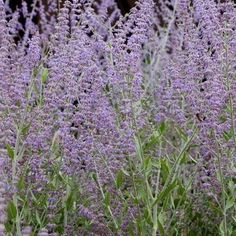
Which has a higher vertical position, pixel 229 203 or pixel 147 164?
pixel 147 164

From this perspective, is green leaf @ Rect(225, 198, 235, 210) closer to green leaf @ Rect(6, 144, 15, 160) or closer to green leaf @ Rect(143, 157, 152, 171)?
green leaf @ Rect(143, 157, 152, 171)

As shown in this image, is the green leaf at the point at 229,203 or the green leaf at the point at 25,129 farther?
the green leaf at the point at 25,129

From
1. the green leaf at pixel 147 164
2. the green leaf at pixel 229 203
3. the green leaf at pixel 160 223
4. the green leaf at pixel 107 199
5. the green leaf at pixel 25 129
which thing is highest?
the green leaf at pixel 25 129

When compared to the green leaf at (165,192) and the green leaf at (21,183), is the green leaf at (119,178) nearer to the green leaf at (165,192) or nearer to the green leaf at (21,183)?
the green leaf at (165,192)

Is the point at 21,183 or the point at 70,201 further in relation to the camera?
the point at 70,201

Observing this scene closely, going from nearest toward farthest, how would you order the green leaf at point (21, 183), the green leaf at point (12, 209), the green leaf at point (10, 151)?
the green leaf at point (12, 209) → the green leaf at point (10, 151) → the green leaf at point (21, 183)

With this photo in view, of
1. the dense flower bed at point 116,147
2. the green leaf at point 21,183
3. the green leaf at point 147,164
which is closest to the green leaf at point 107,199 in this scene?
the dense flower bed at point 116,147

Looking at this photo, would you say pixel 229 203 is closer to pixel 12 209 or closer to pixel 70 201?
pixel 70 201

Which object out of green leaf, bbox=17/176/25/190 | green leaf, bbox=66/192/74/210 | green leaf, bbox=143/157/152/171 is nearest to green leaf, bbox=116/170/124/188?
green leaf, bbox=143/157/152/171

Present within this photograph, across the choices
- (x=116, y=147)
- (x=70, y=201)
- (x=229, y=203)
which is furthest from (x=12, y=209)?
(x=229, y=203)

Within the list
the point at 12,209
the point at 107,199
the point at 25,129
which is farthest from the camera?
the point at 25,129

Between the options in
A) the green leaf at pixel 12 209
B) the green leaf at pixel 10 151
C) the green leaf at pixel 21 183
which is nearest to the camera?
the green leaf at pixel 12 209

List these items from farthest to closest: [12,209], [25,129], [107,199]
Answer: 1. [25,129]
2. [107,199]
3. [12,209]

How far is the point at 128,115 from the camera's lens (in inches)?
126
